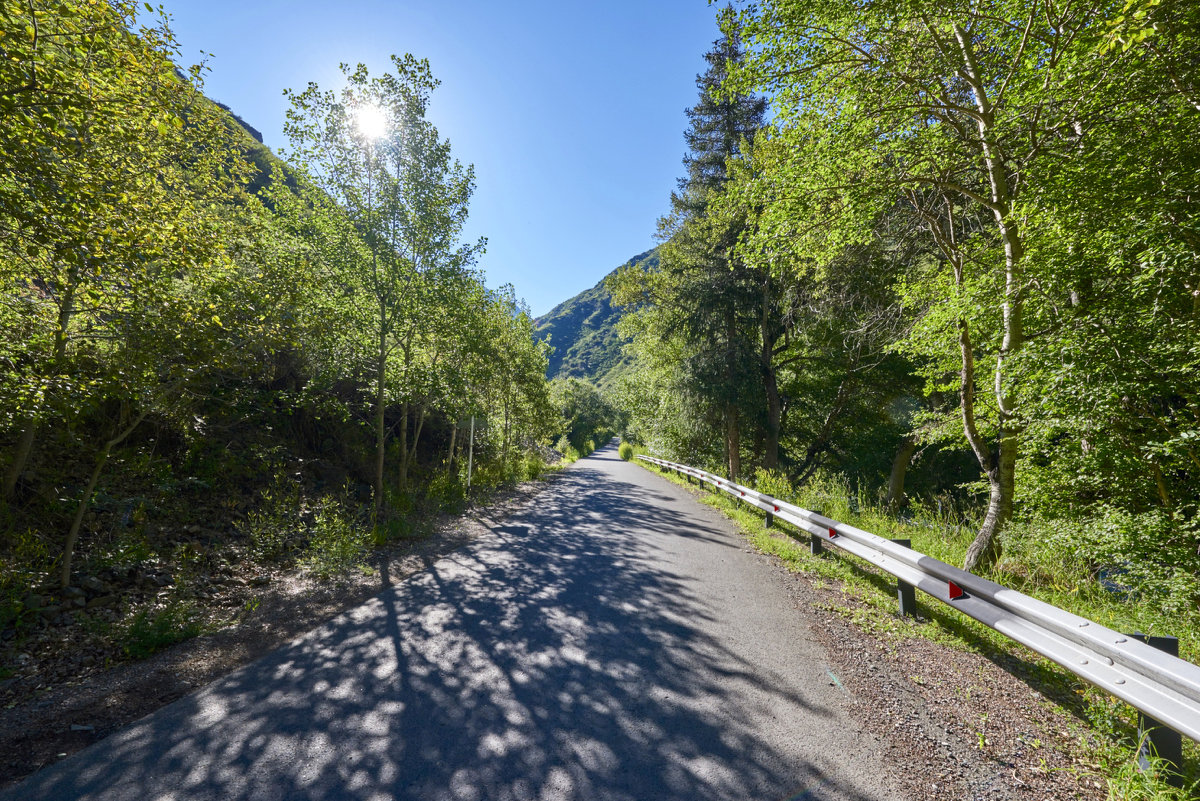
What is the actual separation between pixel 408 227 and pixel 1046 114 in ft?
30.1

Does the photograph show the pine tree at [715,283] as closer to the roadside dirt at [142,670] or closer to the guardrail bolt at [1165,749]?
the roadside dirt at [142,670]

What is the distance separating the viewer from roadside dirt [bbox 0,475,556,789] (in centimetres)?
245

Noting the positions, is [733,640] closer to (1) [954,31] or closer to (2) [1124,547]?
(2) [1124,547]

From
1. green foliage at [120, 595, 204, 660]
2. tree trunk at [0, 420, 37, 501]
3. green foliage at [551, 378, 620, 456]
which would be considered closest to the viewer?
green foliage at [120, 595, 204, 660]

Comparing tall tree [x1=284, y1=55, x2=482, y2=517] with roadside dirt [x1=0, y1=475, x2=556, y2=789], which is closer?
roadside dirt [x1=0, y1=475, x2=556, y2=789]

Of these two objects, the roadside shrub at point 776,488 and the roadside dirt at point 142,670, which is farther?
the roadside shrub at point 776,488

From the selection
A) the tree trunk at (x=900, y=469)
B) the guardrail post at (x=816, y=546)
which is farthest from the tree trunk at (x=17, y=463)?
the tree trunk at (x=900, y=469)

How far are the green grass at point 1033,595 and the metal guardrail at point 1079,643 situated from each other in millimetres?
303

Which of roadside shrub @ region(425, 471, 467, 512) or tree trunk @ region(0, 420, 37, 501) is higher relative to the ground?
tree trunk @ region(0, 420, 37, 501)

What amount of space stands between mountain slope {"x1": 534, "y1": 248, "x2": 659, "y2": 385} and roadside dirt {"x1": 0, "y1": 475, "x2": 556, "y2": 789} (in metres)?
101

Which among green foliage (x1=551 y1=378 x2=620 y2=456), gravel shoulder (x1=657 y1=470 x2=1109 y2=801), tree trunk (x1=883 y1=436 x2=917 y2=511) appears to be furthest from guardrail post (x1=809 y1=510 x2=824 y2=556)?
green foliage (x1=551 y1=378 x2=620 y2=456)

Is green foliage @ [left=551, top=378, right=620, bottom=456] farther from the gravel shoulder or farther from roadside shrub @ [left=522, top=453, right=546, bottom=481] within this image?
the gravel shoulder

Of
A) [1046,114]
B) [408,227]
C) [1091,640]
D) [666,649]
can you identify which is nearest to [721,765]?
[666,649]

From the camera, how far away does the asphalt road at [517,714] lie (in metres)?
2.05
